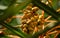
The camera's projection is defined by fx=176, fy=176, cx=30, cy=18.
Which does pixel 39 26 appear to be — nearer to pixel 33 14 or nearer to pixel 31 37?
pixel 33 14

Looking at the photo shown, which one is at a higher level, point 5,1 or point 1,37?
point 5,1

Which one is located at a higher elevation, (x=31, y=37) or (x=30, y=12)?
(x=30, y=12)

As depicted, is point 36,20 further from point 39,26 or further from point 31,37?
point 31,37

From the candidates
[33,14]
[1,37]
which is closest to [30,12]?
[33,14]

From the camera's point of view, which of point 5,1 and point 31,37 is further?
point 5,1

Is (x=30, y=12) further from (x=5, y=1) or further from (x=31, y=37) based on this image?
(x=31, y=37)

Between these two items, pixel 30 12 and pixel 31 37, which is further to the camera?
pixel 30 12

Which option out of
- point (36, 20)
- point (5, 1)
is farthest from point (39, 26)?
point (5, 1)

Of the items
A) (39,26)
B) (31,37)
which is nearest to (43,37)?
(39,26)
